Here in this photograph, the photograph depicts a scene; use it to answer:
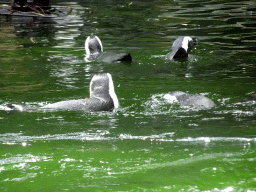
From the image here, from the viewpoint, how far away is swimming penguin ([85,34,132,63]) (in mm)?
8727

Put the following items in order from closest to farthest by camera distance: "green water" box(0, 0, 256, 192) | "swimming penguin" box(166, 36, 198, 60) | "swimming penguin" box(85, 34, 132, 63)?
"green water" box(0, 0, 256, 192) < "swimming penguin" box(85, 34, 132, 63) < "swimming penguin" box(166, 36, 198, 60)

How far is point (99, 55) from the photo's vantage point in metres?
9.27

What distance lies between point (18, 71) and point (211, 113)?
13.2ft

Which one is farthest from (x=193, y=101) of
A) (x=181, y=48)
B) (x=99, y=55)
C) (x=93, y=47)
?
(x=93, y=47)

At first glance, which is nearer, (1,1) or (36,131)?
(36,131)

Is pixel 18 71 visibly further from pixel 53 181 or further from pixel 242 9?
pixel 242 9

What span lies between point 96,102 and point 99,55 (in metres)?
3.88

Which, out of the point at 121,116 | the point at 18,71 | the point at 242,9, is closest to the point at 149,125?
the point at 121,116

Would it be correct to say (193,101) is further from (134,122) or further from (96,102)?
(96,102)

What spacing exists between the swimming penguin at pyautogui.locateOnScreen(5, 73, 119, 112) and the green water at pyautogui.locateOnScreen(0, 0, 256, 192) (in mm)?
99

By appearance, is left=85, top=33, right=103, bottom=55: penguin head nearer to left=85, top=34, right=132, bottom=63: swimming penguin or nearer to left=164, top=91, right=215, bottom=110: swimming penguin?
left=85, top=34, right=132, bottom=63: swimming penguin

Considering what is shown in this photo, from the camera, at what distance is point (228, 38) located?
37.0 feet

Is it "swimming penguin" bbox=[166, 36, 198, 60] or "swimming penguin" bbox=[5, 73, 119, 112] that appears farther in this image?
"swimming penguin" bbox=[166, 36, 198, 60]

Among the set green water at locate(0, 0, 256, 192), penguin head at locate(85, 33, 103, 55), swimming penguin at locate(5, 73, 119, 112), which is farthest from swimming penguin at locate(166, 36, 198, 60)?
swimming penguin at locate(5, 73, 119, 112)
